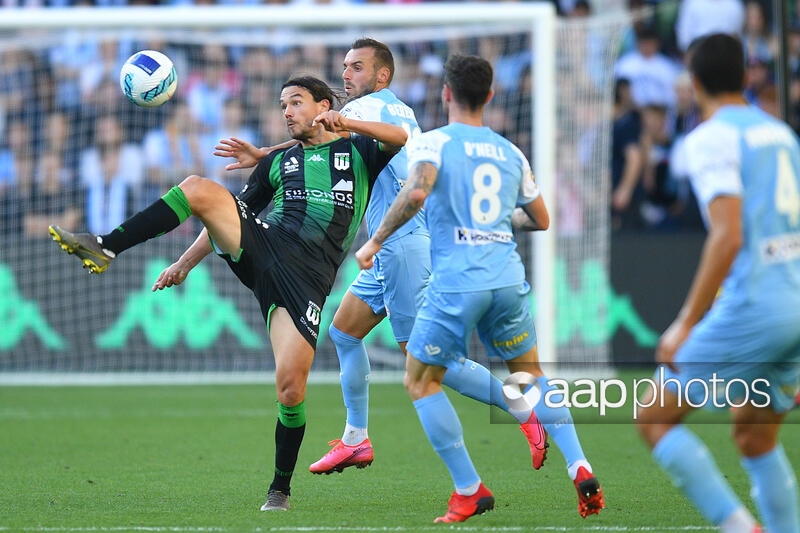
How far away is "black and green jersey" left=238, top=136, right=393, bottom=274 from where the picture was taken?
22.3 ft

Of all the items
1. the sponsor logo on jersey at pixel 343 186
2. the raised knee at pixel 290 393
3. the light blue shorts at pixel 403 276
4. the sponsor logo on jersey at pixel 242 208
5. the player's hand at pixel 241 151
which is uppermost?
the player's hand at pixel 241 151

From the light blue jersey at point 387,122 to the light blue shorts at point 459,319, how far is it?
1.49 meters

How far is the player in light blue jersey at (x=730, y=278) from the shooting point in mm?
4254

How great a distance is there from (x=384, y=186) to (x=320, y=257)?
0.90 m

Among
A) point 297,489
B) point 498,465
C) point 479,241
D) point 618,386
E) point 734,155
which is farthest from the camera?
point 618,386

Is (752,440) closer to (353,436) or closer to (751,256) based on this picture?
(751,256)

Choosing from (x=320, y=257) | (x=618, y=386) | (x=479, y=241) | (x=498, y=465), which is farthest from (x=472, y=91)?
(x=618, y=386)

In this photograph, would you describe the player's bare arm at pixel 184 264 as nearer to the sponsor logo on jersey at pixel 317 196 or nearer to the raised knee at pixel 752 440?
the sponsor logo on jersey at pixel 317 196

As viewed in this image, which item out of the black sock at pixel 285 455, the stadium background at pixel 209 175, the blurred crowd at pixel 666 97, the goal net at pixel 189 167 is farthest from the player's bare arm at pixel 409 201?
the blurred crowd at pixel 666 97

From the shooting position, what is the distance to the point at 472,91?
225 inches

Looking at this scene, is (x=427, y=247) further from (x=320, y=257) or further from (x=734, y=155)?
(x=734, y=155)

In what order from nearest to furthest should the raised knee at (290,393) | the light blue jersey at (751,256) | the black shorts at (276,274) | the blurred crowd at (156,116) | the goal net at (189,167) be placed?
the light blue jersey at (751,256) < the raised knee at (290,393) < the black shorts at (276,274) < the goal net at (189,167) < the blurred crowd at (156,116)

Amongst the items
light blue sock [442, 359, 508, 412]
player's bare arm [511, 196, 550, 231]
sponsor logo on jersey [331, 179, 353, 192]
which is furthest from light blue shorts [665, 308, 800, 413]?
sponsor logo on jersey [331, 179, 353, 192]

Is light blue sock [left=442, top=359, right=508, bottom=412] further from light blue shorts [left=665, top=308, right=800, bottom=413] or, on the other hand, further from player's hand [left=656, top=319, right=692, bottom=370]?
player's hand [left=656, top=319, right=692, bottom=370]
